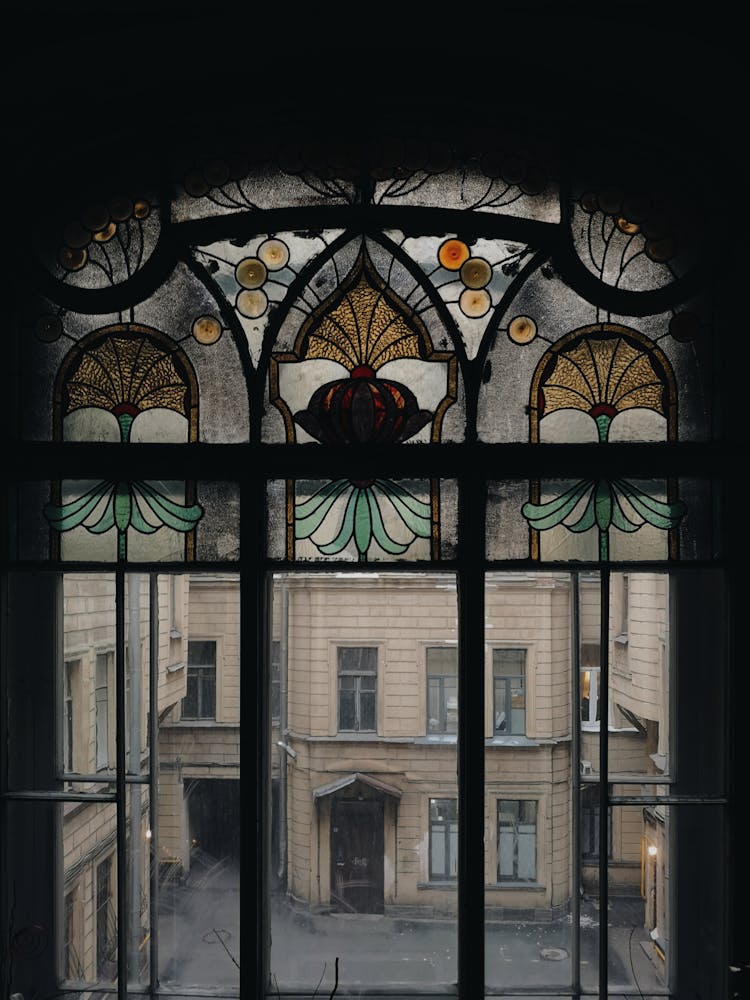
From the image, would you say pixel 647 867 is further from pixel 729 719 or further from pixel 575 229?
pixel 575 229

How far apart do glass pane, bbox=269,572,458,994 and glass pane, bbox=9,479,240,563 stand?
39 centimetres

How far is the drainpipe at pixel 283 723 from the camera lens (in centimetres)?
265

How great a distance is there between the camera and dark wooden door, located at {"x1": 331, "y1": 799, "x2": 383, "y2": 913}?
262 cm

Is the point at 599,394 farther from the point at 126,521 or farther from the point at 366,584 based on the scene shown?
the point at 126,521

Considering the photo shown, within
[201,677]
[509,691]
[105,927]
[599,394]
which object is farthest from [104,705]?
[599,394]

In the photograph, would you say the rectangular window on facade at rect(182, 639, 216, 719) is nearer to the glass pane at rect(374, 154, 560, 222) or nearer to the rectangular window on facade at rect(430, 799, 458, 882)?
the rectangular window on facade at rect(430, 799, 458, 882)

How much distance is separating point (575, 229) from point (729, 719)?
64.4 inches

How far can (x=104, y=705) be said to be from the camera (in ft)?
8.68

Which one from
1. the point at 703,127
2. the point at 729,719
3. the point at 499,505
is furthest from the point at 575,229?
the point at 729,719

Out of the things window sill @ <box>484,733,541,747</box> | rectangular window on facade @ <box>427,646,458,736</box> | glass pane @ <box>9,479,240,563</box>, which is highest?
glass pane @ <box>9,479,240,563</box>

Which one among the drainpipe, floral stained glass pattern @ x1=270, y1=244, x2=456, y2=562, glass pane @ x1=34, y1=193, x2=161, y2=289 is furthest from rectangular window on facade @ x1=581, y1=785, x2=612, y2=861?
glass pane @ x1=34, y1=193, x2=161, y2=289

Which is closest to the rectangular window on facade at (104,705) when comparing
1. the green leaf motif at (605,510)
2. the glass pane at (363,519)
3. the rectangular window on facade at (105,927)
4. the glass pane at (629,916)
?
the rectangular window on facade at (105,927)

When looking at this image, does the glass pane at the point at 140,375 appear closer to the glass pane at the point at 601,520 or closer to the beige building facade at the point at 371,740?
the beige building facade at the point at 371,740

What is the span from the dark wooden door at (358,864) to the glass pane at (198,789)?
0.33m
